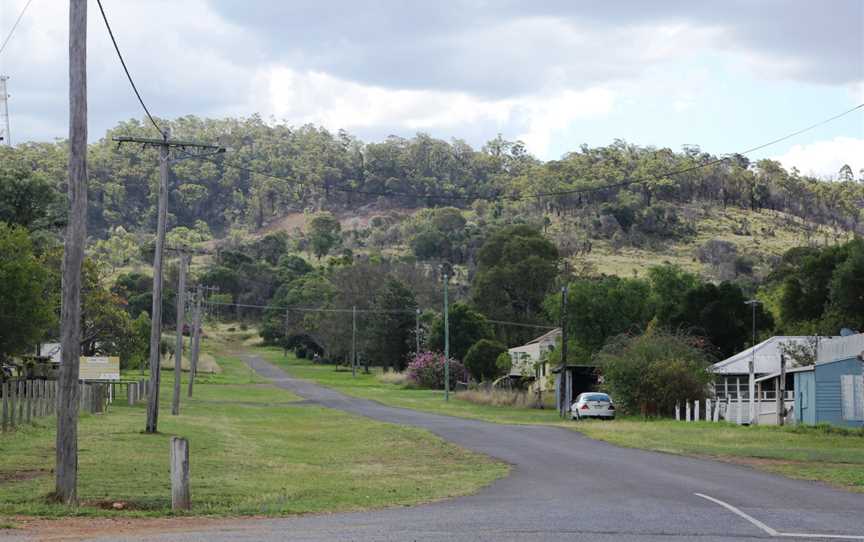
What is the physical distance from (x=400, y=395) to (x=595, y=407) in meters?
28.8

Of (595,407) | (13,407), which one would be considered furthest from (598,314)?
(13,407)

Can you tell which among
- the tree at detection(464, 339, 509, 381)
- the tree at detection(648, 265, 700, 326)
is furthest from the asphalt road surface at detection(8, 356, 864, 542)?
the tree at detection(464, 339, 509, 381)

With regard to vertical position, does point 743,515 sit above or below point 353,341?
below

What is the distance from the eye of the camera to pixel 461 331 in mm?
92938

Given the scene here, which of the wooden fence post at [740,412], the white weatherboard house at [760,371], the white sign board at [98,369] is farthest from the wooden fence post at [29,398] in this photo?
the white weatherboard house at [760,371]

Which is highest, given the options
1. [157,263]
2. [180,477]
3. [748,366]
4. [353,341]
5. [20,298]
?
[157,263]

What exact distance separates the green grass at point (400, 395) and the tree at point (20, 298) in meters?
18.8

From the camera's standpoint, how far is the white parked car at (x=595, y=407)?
5122cm

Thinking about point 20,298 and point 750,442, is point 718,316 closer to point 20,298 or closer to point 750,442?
point 750,442

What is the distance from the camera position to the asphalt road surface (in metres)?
13.3

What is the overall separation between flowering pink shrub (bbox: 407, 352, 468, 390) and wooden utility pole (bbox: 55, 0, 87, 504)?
7311 centimetres

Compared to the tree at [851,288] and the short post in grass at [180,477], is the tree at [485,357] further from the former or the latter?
the short post in grass at [180,477]

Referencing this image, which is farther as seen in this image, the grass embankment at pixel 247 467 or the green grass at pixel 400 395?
the green grass at pixel 400 395

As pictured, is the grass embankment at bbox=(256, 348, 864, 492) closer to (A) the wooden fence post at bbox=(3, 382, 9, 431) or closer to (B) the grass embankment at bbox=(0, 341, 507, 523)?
(B) the grass embankment at bbox=(0, 341, 507, 523)
